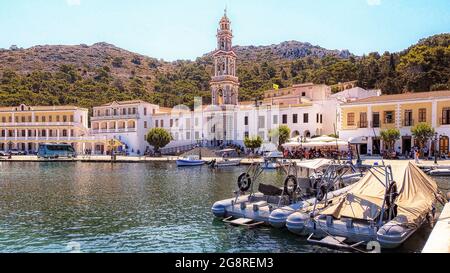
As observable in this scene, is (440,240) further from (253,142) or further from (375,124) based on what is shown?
(253,142)

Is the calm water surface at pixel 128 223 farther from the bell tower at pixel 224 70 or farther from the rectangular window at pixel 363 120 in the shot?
Result: the bell tower at pixel 224 70

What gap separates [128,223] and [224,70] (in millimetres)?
41474

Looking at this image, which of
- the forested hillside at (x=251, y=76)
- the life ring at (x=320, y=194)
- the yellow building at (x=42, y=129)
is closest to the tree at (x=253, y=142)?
the forested hillside at (x=251, y=76)

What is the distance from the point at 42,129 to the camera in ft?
190

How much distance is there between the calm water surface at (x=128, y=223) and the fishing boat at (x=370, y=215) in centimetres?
46

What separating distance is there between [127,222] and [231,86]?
4090cm

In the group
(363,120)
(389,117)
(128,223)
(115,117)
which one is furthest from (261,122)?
(128,223)

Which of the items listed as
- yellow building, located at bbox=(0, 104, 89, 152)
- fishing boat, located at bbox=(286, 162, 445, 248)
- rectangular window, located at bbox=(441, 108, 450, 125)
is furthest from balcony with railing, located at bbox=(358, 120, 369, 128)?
yellow building, located at bbox=(0, 104, 89, 152)

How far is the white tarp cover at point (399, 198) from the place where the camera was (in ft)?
34.8

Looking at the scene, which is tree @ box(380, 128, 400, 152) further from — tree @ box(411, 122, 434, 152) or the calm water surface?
the calm water surface

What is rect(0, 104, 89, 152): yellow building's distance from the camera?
186ft

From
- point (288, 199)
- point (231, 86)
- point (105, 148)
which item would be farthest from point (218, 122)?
point (288, 199)
